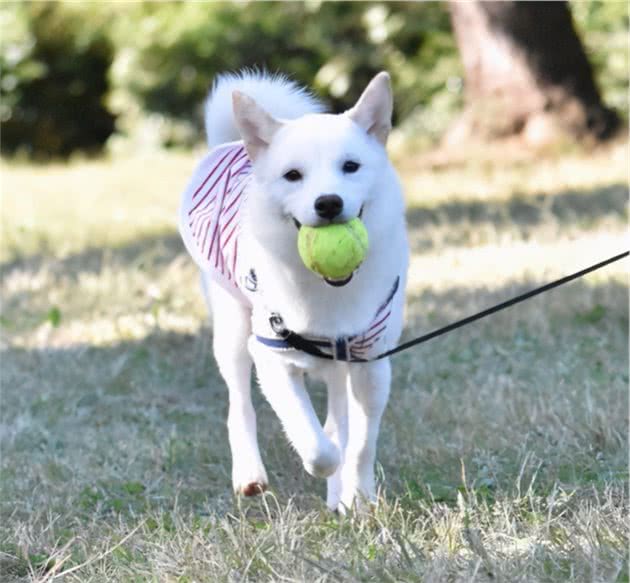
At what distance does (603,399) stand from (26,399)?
7.65ft

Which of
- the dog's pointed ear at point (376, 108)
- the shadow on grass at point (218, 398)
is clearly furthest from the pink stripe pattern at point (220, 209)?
the shadow on grass at point (218, 398)

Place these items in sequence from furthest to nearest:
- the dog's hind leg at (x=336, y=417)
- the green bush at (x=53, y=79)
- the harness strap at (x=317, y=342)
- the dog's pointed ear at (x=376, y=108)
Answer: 1. the green bush at (x=53, y=79)
2. the dog's hind leg at (x=336, y=417)
3. the harness strap at (x=317, y=342)
4. the dog's pointed ear at (x=376, y=108)

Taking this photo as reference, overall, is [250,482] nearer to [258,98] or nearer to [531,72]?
[258,98]

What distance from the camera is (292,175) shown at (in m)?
→ 3.38

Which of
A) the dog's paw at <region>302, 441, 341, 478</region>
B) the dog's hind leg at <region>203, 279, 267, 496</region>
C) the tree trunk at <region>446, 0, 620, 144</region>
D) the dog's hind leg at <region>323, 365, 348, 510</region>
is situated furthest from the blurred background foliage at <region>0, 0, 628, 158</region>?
the dog's paw at <region>302, 441, 341, 478</region>

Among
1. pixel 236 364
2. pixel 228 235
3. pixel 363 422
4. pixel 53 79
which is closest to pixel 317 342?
pixel 363 422

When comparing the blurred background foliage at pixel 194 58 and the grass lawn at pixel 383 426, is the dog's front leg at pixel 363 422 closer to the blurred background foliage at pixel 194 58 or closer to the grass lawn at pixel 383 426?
the grass lawn at pixel 383 426

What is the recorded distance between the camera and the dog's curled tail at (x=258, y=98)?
4.17m

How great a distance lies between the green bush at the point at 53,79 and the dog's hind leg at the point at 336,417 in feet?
40.8

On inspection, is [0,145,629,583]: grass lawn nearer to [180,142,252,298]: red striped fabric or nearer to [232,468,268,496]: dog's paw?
[232,468,268,496]: dog's paw

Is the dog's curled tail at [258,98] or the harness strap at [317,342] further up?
the dog's curled tail at [258,98]

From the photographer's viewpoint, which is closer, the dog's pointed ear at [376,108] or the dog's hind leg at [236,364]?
the dog's pointed ear at [376,108]

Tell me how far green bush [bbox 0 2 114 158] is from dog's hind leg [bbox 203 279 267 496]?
475 inches

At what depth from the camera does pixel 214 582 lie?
3.04m
